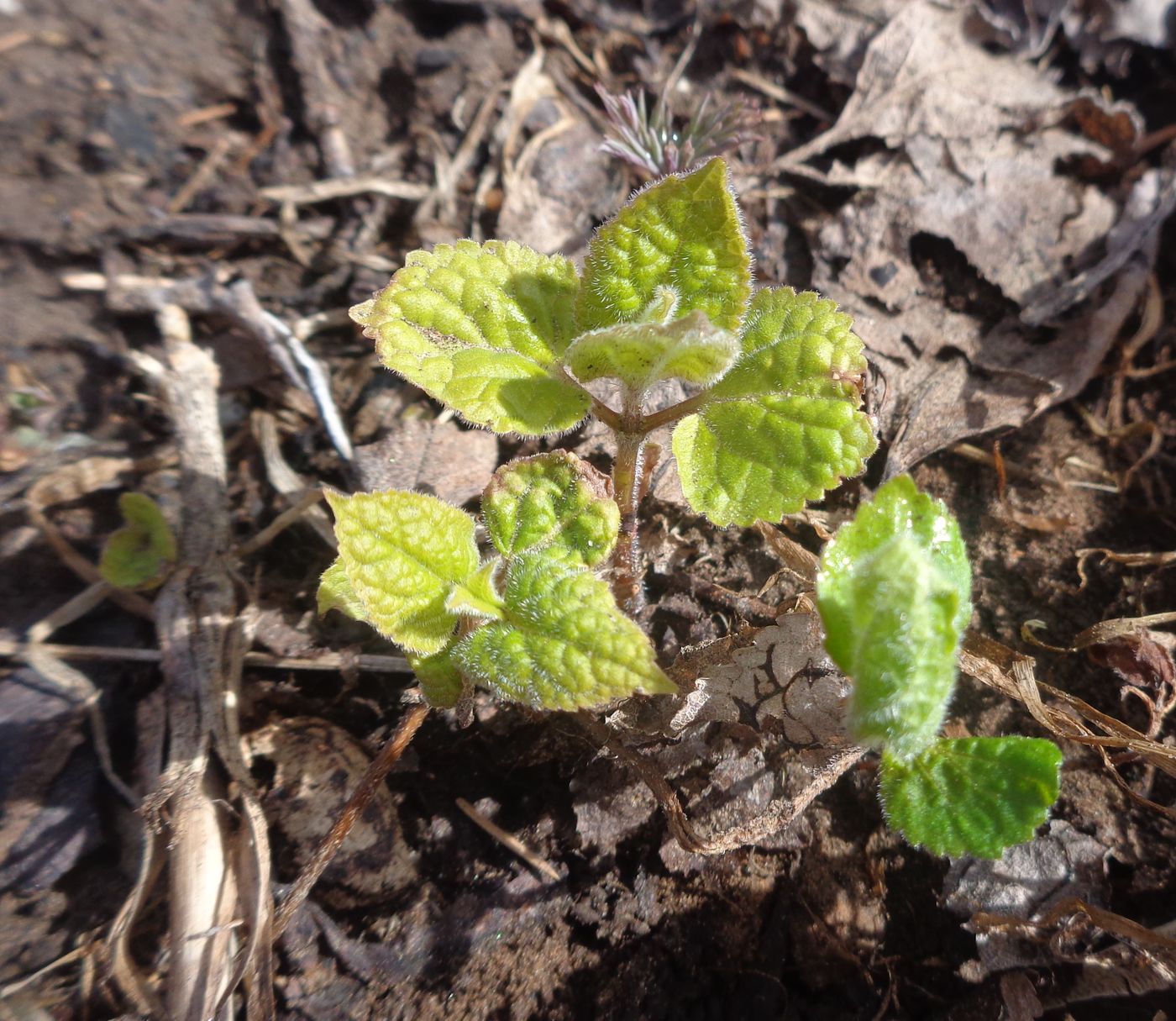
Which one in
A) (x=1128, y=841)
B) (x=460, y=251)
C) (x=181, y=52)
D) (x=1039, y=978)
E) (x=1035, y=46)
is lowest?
(x=1039, y=978)

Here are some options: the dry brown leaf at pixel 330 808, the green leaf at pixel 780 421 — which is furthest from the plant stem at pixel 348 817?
the green leaf at pixel 780 421

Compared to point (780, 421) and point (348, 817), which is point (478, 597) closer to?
point (348, 817)

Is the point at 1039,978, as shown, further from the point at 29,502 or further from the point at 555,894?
the point at 29,502

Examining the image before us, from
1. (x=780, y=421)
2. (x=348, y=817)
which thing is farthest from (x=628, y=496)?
(x=348, y=817)

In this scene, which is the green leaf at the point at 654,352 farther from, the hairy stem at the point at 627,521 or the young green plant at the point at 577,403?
the hairy stem at the point at 627,521

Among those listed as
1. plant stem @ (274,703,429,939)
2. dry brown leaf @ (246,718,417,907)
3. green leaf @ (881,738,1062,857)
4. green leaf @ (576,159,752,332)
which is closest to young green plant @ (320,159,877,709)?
green leaf @ (576,159,752,332)

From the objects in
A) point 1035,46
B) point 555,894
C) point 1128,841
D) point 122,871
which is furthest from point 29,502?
point 1035,46

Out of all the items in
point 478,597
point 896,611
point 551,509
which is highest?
point 896,611
